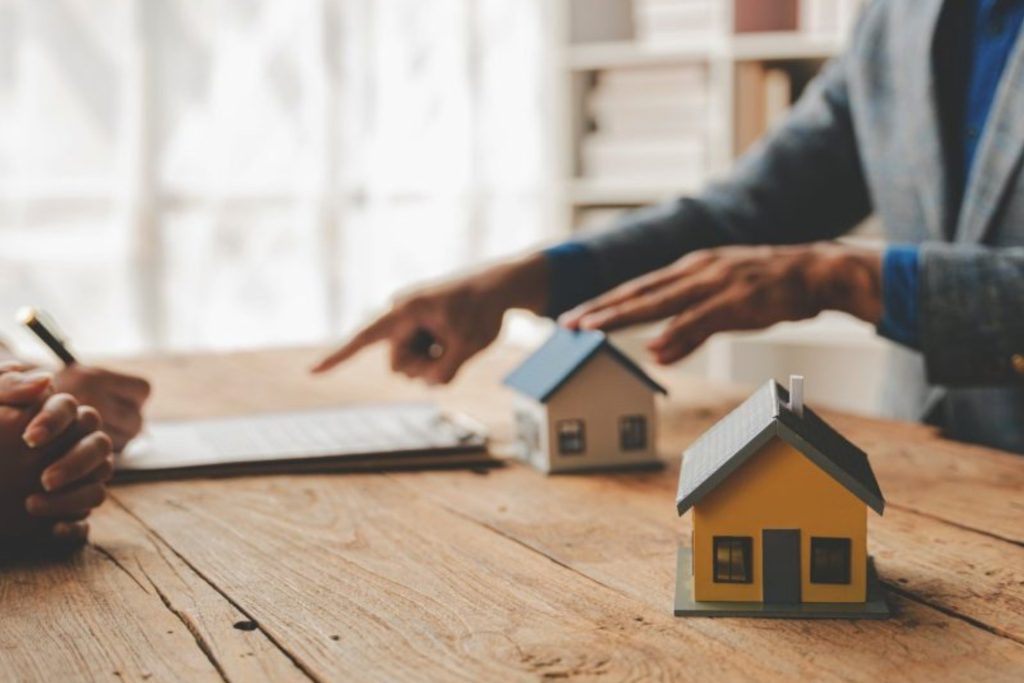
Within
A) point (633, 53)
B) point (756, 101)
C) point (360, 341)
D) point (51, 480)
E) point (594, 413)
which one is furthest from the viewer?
point (633, 53)

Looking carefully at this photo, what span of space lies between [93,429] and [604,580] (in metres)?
0.41

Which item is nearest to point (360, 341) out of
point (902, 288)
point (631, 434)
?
point (631, 434)

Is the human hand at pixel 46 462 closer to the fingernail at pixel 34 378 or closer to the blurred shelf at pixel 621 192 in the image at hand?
the fingernail at pixel 34 378

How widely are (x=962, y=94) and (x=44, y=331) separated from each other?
1131 millimetres

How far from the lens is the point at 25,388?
3.12 feet

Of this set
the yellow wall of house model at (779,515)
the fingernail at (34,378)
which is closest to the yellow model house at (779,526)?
the yellow wall of house model at (779,515)

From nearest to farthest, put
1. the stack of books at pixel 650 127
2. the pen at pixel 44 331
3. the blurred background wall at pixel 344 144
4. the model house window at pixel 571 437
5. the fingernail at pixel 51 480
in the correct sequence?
the fingernail at pixel 51 480 → the pen at pixel 44 331 → the model house window at pixel 571 437 → the blurred background wall at pixel 344 144 → the stack of books at pixel 650 127

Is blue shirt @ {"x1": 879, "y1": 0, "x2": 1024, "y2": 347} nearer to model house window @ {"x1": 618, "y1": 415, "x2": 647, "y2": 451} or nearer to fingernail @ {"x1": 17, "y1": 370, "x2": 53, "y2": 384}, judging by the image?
model house window @ {"x1": 618, "y1": 415, "x2": 647, "y2": 451}

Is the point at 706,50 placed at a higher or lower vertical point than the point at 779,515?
higher

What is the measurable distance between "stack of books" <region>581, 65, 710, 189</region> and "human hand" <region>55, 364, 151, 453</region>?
202 cm

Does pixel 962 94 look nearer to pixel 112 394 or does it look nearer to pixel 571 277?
pixel 571 277

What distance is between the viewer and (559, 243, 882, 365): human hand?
1.28 meters

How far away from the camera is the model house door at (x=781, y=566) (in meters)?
0.75

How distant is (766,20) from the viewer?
2912 millimetres
